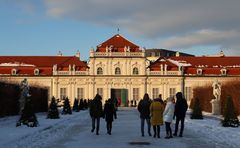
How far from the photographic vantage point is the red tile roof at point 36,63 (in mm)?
65000

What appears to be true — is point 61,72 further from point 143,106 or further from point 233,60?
point 143,106

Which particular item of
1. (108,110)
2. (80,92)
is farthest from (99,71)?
(108,110)

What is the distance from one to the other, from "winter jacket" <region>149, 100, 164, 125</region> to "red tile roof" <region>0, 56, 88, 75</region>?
49.0m

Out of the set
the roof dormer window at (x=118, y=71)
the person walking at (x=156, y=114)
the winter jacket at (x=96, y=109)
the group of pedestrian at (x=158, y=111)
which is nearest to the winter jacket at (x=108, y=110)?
the group of pedestrian at (x=158, y=111)

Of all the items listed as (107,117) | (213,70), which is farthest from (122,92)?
(107,117)

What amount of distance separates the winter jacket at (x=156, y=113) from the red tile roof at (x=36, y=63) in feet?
161

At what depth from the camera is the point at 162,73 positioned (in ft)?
211

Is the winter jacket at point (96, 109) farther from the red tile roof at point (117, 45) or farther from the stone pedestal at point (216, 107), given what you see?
the red tile roof at point (117, 45)

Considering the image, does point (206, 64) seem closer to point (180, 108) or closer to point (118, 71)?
point (118, 71)

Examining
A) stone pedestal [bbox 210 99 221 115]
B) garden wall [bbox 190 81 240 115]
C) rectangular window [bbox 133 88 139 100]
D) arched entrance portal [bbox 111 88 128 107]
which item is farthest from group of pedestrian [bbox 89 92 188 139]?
rectangular window [bbox 133 88 139 100]

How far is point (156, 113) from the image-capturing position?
16203 millimetres

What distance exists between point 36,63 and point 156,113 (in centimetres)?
5277

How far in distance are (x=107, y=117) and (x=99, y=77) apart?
46.5 metres

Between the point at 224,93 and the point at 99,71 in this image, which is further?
the point at 99,71
